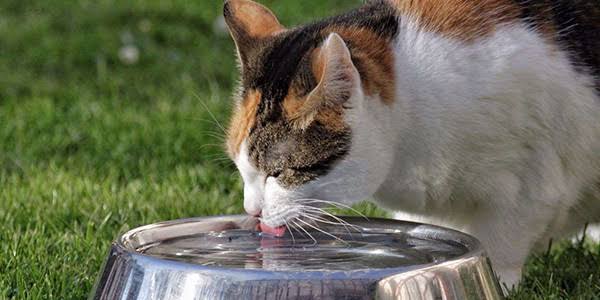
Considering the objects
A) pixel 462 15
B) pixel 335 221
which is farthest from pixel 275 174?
pixel 462 15

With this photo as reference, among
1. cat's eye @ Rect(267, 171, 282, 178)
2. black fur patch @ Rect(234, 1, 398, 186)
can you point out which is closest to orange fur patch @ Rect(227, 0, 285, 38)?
black fur patch @ Rect(234, 1, 398, 186)

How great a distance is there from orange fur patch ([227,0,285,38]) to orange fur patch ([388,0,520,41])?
1.15 ft

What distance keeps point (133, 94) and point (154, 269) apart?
9.79 feet

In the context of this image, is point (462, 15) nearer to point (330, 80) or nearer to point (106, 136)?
point (330, 80)

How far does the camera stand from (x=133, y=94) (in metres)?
4.79

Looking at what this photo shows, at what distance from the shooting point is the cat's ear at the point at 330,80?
216 cm

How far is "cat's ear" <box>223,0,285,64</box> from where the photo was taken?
2.54 m

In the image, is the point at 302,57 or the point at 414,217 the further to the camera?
the point at 414,217

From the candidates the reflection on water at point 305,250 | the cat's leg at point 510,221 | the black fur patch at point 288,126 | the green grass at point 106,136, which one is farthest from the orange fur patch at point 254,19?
the cat's leg at point 510,221

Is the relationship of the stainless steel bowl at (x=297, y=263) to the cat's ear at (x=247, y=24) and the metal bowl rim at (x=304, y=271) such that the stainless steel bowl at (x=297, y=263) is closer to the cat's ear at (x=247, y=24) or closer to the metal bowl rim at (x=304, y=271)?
the metal bowl rim at (x=304, y=271)

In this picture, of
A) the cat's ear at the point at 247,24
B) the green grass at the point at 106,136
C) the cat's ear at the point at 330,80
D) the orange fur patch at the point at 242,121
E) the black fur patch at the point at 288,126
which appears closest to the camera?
the cat's ear at the point at 330,80

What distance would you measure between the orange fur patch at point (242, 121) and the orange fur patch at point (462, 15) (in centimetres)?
44

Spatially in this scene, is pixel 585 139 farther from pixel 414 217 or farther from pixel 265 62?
pixel 265 62

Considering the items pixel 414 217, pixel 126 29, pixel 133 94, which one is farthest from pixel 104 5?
pixel 414 217
